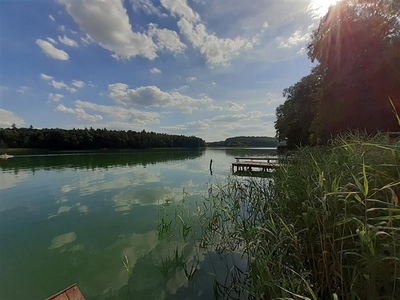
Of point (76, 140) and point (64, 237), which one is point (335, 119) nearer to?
point (64, 237)

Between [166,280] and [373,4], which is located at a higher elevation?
[373,4]

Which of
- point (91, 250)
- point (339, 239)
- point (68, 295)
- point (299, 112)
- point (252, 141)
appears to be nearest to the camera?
point (339, 239)

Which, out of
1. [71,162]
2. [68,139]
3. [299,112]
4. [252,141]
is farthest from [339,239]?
[252,141]

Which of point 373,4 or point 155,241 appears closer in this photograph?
point 155,241

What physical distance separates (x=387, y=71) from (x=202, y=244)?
12967 millimetres

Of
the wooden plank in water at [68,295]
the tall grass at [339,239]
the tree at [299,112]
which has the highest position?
the tree at [299,112]

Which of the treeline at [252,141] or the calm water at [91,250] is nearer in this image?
the calm water at [91,250]

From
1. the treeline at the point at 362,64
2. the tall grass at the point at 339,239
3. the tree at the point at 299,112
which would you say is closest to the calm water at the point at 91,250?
the tall grass at the point at 339,239

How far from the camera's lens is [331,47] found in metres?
12.6

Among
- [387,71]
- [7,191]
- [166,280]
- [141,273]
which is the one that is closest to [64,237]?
[141,273]

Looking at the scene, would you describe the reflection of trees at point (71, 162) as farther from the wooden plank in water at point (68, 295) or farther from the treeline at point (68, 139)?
the treeline at point (68, 139)

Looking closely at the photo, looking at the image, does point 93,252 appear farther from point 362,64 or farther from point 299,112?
point 299,112

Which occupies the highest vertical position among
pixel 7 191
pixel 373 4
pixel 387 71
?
pixel 373 4

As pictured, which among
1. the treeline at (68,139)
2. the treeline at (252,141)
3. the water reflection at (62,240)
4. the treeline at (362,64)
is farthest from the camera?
the treeline at (252,141)
